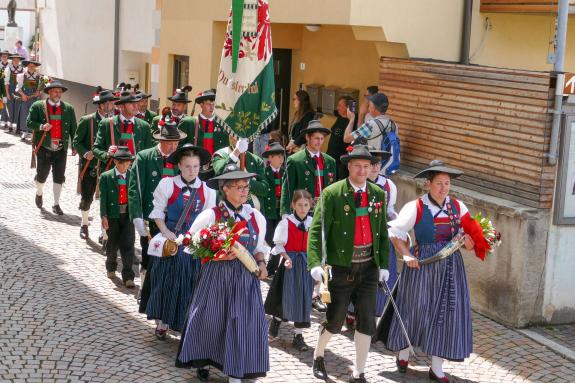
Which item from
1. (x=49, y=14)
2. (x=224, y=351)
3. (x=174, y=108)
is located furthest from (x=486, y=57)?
(x=49, y=14)

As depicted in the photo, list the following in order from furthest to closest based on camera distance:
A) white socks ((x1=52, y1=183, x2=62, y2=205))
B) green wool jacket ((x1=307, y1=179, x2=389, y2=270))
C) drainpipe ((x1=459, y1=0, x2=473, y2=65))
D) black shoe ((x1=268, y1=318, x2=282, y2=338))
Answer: white socks ((x1=52, y1=183, x2=62, y2=205)) < drainpipe ((x1=459, y1=0, x2=473, y2=65)) < black shoe ((x1=268, y1=318, x2=282, y2=338)) < green wool jacket ((x1=307, y1=179, x2=389, y2=270))

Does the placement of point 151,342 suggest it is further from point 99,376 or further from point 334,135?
point 334,135

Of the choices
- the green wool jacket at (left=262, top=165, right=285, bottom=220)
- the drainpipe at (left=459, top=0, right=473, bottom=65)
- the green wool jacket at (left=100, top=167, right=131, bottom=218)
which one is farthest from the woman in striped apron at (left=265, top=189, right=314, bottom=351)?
the drainpipe at (left=459, top=0, right=473, bottom=65)

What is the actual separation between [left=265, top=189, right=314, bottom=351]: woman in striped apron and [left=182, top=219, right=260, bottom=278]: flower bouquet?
1.21m

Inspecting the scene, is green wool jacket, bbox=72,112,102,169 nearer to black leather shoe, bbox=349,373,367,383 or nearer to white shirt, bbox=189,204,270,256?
white shirt, bbox=189,204,270,256

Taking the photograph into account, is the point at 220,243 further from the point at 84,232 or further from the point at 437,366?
the point at 84,232

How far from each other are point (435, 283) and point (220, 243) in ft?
6.34

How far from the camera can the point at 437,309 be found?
25.7ft

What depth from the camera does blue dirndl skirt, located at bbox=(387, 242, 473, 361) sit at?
7.75m

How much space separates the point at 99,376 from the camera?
24.6ft

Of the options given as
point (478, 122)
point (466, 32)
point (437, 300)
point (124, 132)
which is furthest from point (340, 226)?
point (466, 32)

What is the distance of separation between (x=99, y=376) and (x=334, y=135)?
637 centimetres

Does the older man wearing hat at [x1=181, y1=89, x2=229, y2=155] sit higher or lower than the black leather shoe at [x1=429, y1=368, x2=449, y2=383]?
higher

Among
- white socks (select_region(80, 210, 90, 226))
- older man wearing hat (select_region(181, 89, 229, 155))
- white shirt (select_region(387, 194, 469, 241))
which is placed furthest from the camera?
white socks (select_region(80, 210, 90, 226))
